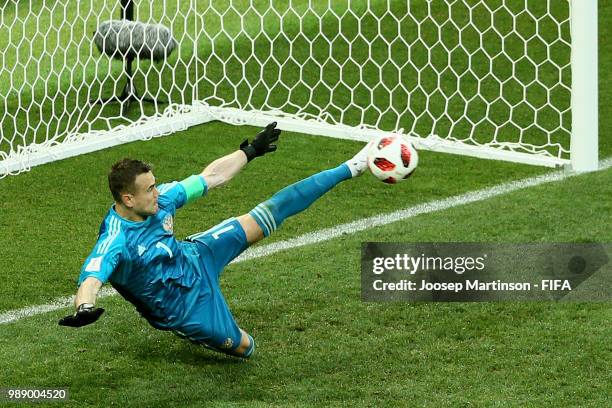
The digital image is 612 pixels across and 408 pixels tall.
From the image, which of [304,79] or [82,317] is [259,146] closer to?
[82,317]

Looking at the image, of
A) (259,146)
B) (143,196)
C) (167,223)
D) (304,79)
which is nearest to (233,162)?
(259,146)

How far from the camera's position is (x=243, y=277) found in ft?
22.7

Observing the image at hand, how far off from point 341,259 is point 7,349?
2001 millimetres

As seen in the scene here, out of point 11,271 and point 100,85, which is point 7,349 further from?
point 100,85

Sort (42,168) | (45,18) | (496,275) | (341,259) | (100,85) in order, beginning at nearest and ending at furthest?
(496,275)
(341,259)
(42,168)
(100,85)
(45,18)

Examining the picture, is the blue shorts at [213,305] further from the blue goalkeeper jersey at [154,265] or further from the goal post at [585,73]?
the goal post at [585,73]

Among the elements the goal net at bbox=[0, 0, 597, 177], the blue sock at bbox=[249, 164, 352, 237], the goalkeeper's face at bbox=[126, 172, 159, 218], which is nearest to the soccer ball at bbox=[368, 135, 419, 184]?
the blue sock at bbox=[249, 164, 352, 237]

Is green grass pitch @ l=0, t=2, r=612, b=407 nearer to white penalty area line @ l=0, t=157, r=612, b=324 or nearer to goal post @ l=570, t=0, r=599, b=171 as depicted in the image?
white penalty area line @ l=0, t=157, r=612, b=324

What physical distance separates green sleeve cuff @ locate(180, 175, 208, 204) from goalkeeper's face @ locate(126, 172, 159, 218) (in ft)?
1.44

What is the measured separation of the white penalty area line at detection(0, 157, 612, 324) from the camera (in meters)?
6.54

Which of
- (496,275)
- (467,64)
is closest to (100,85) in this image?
(467,64)

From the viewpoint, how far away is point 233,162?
605 centimetres
